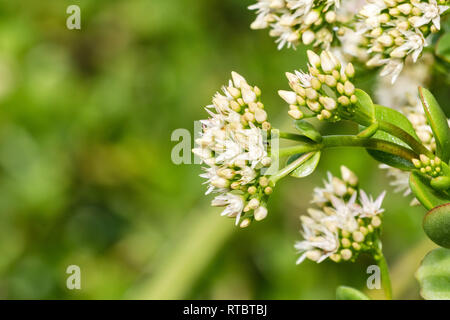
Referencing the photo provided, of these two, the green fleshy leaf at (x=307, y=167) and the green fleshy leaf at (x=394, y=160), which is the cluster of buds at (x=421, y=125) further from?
the green fleshy leaf at (x=307, y=167)

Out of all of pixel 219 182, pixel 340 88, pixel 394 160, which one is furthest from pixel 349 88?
pixel 219 182

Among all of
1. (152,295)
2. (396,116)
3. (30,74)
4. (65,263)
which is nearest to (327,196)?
(396,116)

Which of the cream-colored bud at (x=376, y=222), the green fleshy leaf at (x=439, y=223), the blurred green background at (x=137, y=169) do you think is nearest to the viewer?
the green fleshy leaf at (x=439, y=223)

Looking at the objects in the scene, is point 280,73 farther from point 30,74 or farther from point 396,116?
point 396,116

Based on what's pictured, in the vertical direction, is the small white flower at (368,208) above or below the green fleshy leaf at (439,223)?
above

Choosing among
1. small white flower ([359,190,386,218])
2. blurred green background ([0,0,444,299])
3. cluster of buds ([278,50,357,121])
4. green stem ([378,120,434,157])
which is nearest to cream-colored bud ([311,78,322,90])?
cluster of buds ([278,50,357,121])

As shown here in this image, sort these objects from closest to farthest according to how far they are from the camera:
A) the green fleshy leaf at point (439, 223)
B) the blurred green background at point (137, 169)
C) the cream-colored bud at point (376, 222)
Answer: the green fleshy leaf at point (439, 223) < the cream-colored bud at point (376, 222) < the blurred green background at point (137, 169)

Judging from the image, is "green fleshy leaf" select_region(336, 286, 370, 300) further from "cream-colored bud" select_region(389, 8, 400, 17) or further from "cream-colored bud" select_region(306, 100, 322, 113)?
"cream-colored bud" select_region(389, 8, 400, 17)

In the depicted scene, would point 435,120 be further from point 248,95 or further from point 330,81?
point 248,95

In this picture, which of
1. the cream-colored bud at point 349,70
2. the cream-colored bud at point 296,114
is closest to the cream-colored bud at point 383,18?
the cream-colored bud at point 349,70

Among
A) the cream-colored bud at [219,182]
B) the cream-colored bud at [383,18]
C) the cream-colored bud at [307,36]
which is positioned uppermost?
the cream-colored bud at [307,36]
